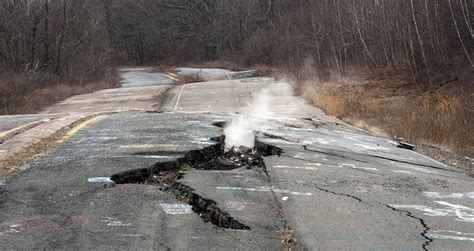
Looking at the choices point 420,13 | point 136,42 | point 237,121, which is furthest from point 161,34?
point 237,121

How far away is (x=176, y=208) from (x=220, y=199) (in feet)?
1.84

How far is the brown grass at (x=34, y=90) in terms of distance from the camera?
22.9 meters

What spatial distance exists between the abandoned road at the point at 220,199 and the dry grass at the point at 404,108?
178 inches

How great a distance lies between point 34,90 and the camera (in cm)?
2959

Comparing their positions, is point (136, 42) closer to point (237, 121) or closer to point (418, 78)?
point (418, 78)

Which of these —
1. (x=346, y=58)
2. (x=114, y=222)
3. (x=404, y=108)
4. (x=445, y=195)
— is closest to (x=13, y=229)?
(x=114, y=222)

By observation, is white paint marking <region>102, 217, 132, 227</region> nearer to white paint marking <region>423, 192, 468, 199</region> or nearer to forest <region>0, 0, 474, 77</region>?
white paint marking <region>423, 192, 468, 199</region>

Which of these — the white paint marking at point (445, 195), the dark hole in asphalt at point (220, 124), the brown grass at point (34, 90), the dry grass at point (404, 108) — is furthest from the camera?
the brown grass at point (34, 90)

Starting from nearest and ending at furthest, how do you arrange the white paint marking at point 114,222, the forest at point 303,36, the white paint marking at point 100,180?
the white paint marking at point 114,222
the white paint marking at point 100,180
the forest at point 303,36

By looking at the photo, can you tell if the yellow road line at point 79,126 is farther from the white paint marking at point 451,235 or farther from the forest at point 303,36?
the forest at point 303,36

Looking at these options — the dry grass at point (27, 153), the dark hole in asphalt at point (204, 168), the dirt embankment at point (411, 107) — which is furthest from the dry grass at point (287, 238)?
the dirt embankment at point (411, 107)

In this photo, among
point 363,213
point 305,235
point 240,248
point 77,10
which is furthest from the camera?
point 77,10

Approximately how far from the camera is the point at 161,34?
8588cm

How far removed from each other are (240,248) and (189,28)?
82.0 m
